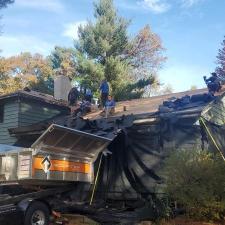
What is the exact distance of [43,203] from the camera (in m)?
9.91

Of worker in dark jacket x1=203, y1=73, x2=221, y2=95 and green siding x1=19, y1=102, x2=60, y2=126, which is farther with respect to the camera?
green siding x1=19, y1=102, x2=60, y2=126

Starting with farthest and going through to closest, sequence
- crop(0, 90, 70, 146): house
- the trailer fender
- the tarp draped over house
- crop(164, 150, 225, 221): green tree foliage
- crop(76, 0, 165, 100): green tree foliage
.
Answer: crop(76, 0, 165, 100): green tree foliage < crop(0, 90, 70, 146): house < the tarp draped over house < crop(164, 150, 225, 221): green tree foliage < the trailer fender

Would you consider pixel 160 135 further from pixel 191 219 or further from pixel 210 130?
pixel 191 219

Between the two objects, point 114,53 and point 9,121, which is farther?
point 114,53

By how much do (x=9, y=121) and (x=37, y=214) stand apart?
27.6ft

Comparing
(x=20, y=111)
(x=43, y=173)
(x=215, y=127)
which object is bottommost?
(x=43, y=173)

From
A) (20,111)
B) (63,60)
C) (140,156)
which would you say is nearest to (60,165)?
(140,156)

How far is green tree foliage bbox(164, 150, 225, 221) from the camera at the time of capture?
9391mm

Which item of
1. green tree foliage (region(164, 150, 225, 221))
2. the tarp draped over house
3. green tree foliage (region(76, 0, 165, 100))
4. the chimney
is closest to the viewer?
green tree foliage (region(164, 150, 225, 221))

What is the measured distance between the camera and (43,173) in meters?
9.59

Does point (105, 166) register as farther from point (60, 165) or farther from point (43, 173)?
point (43, 173)

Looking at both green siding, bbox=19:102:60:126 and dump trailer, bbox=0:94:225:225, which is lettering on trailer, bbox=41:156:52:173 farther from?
green siding, bbox=19:102:60:126

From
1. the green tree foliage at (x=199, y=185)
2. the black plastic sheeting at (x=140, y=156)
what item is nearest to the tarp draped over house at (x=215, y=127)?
the black plastic sheeting at (x=140, y=156)

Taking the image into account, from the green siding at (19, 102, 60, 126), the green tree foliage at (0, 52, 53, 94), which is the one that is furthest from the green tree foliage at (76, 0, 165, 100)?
the green siding at (19, 102, 60, 126)
